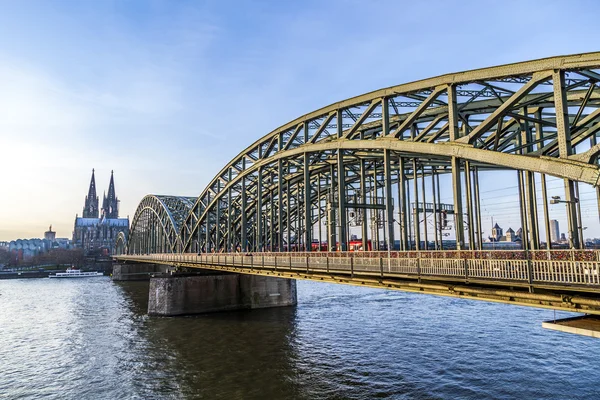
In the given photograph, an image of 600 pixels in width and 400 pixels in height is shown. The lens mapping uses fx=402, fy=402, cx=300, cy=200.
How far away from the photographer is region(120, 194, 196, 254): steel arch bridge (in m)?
96.7

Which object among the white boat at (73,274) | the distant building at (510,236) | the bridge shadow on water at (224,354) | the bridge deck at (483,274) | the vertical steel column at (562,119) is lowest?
the bridge shadow on water at (224,354)

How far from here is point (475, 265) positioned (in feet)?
55.2

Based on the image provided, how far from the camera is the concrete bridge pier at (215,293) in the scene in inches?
1959

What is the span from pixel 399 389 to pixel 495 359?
896 cm

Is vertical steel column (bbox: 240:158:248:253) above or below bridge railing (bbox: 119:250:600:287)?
above

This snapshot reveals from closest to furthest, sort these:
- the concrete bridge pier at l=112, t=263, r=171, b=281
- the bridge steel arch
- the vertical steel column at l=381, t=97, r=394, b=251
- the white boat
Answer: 1. the vertical steel column at l=381, t=97, r=394, b=251
2. the bridge steel arch
3. the concrete bridge pier at l=112, t=263, r=171, b=281
4. the white boat

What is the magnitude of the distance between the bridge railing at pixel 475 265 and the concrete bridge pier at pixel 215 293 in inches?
1032

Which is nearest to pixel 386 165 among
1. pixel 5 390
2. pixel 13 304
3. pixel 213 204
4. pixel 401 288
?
pixel 401 288

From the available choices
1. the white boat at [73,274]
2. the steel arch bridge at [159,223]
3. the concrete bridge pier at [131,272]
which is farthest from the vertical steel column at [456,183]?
the white boat at [73,274]

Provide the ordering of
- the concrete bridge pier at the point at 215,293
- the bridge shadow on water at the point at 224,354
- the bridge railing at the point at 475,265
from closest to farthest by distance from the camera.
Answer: the bridge railing at the point at 475,265, the bridge shadow on water at the point at 224,354, the concrete bridge pier at the point at 215,293

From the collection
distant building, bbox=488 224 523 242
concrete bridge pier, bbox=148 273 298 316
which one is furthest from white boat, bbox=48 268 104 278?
distant building, bbox=488 224 523 242

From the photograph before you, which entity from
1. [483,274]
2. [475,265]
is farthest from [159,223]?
[483,274]

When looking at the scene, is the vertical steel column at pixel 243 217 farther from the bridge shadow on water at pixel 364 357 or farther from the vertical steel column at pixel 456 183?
the vertical steel column at pixel 456 183

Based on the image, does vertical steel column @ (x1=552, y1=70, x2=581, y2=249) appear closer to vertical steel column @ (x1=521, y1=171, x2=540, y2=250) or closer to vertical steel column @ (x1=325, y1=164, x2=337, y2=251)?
vertical steel column @ (x1=521, y1=171, x2=540, y2=250)
